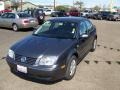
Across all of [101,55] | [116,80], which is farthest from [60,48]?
[101,55]

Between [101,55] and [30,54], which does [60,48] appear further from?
[101,55]

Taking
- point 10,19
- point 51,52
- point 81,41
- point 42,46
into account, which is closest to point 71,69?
point 51,52

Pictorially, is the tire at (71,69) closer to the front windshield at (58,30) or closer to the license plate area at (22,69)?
the front windshield at (58,30)

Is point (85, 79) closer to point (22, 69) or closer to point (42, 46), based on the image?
point (42, 46)

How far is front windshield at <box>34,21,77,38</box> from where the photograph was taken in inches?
242

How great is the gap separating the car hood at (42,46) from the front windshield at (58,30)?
0.32 m

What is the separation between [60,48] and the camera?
5.26 metres

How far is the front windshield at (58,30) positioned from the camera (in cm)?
614

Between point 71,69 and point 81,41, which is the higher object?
point 81,41

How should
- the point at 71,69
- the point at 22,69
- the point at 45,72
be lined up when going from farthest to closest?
the point at 71,69, the point at 22,69, the point at 45,72

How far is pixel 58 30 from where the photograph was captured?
20.8ft

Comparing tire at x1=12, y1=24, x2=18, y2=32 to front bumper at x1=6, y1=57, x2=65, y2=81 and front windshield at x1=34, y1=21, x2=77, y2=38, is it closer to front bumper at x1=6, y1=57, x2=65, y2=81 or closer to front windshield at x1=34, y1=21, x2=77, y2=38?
front windshield at x1=34, y1=21, x2=77, y2=38

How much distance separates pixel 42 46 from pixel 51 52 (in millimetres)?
451

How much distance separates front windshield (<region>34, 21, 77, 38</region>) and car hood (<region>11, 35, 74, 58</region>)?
322 mm
